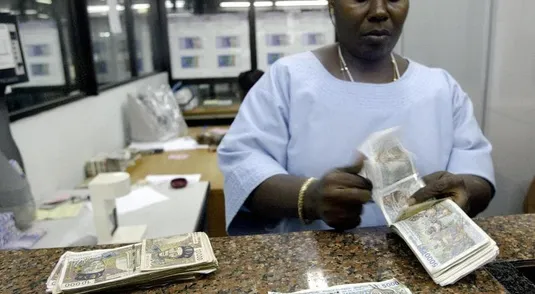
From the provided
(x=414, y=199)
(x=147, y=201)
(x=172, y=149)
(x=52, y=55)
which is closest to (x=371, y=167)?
(x=414, y=199)

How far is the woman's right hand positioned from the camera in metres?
0.76

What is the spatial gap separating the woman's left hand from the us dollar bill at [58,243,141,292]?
1.58 feet

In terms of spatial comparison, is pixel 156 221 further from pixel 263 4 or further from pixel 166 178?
pixel 263 4

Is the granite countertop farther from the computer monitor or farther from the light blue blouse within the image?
the computer monitor

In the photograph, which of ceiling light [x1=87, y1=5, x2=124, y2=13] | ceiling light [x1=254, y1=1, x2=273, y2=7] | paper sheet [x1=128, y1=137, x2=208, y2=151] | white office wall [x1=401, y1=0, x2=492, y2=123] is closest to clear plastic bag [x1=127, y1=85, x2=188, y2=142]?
paper sheet [x1=128, y1=137, x2=208, y2=151]

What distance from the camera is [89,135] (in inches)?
92.9

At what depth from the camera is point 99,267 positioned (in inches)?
28.4

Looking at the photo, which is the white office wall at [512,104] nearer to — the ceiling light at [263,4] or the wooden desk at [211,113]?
the wooden desk at [211,113]

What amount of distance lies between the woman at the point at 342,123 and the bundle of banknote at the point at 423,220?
0.16 metres

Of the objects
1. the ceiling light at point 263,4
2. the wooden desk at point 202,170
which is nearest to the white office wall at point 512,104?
the wooden desk at point 202,170

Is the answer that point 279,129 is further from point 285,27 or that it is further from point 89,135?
point 285,27

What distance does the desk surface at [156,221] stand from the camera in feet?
4.77

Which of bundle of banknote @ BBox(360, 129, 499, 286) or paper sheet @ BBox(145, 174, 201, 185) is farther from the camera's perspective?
paper sheet @ BBox(145, 174, 201, 185)

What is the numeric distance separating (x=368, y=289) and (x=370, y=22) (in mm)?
565
